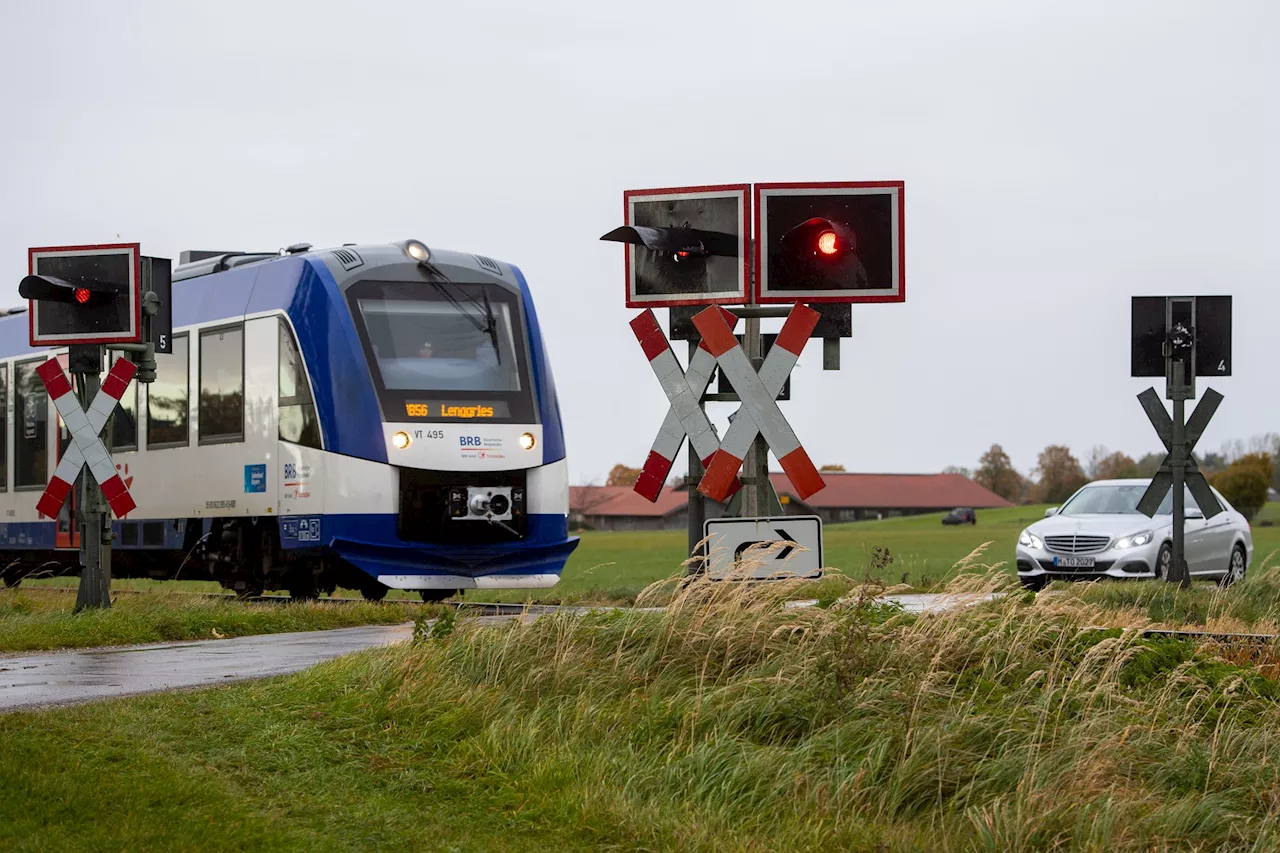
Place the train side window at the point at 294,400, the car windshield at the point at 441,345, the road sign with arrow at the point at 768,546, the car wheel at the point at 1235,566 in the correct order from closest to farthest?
the road sign with arrow at the point at 768,546 → the train side window at the point at 294,400 → the car windshield at the point at 441,345 → the car wheel at the point at 1235,566

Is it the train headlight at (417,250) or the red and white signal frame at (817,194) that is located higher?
the train headlight at (417,250)

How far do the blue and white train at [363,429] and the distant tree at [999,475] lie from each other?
420 ft

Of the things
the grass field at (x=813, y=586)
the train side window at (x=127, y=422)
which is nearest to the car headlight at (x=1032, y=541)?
the grass field at (x=813, y=586)

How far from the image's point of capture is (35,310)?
14625mm

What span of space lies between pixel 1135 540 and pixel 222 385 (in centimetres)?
1122

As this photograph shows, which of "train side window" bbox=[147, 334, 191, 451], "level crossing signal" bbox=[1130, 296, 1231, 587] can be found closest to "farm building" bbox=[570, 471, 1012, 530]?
"train side window" bbox=[147, 334, 191, 451]

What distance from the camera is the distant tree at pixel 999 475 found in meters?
143

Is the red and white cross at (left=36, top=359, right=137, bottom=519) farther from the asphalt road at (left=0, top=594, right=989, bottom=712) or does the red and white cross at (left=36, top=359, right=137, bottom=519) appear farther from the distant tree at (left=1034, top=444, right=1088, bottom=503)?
the distant tree at (left=1034, top=444, right=1088, bottom=503)

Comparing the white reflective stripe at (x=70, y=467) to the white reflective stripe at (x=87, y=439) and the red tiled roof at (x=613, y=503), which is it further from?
the red tiled roof at (x=613, y=503)

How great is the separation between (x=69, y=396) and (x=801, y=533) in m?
8.45

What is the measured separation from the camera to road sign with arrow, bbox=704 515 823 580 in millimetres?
8758

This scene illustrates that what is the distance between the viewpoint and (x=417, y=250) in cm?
1828

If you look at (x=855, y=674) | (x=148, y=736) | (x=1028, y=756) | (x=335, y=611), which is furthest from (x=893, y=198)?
(x=335, y=611)

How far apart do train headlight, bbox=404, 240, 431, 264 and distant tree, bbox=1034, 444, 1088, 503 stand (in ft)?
402
